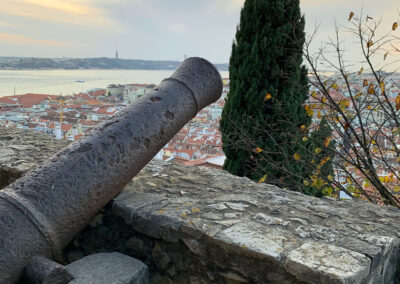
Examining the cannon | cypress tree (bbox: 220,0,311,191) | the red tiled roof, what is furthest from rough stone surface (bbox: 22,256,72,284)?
the red tiled roof

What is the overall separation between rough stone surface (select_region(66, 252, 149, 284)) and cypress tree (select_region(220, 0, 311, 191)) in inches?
160

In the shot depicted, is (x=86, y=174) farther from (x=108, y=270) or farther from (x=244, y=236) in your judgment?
(x=244, y=236)

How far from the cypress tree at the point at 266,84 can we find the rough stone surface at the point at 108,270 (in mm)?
4059

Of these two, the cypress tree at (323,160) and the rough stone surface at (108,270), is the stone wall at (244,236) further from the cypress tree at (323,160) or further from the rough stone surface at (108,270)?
the cypress tree at (323,160)

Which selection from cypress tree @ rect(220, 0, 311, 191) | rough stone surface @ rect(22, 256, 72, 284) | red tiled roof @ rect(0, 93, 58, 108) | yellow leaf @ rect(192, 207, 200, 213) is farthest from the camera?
red tiled roof @ rect(0, 93, 58, 108)

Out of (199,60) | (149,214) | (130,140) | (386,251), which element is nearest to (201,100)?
(199,60)

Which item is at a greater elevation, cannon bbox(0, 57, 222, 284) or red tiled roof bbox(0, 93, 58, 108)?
cannon bbox(0, 57, 222, 284)

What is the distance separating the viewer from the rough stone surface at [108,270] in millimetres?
1899

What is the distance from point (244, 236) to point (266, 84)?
452 centimetres

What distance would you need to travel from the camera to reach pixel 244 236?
6.63 feet

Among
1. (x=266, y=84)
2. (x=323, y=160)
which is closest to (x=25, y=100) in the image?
(x=266, y=84)

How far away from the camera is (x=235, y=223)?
7.33ft

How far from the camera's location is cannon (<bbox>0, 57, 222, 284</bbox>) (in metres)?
1.85

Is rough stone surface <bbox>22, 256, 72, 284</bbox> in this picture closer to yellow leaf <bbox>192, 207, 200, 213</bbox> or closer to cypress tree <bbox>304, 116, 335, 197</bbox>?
yellow leaf <bbox>192, 207, 200, 213</bbox>
